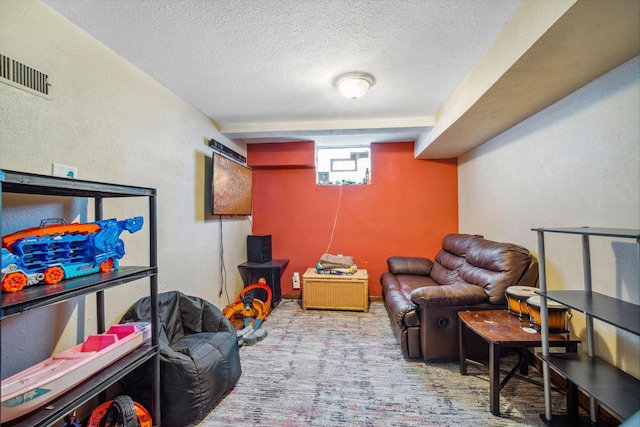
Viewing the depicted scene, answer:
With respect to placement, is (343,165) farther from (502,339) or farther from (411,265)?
(502,339)

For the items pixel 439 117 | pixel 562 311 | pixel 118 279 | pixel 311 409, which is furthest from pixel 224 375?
pixel 439 117

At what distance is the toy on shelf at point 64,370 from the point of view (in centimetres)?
95

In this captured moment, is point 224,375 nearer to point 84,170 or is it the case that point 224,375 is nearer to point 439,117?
point 84,170

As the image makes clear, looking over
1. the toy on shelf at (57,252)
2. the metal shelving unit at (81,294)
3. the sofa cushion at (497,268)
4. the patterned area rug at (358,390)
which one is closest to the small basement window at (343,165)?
the sofa cushion at (497,268)

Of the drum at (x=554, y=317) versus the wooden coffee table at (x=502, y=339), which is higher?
the drum at (x=554, y=317)

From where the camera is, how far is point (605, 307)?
1.35 metres

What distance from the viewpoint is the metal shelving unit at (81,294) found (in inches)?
36.4

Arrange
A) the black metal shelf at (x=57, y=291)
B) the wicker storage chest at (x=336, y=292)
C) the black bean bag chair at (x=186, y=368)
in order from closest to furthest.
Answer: the black metal shelf at (x=57, y=291)
the black bean bag chair at (x=186, y=368)
the wicker storage chest at (x=336, y=292)

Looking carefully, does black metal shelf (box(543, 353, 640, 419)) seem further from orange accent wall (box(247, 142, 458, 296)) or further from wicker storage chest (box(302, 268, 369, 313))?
orange accent wall (box(247, 142, 458, 296))

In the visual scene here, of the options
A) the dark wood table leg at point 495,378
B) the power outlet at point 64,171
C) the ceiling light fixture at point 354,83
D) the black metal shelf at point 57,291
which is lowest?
the dark wood table leg at point 495,378

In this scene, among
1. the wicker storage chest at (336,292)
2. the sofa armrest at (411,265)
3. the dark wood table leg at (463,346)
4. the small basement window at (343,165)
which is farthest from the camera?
the small basement window at (343,165)

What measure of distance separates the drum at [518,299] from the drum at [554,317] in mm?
124

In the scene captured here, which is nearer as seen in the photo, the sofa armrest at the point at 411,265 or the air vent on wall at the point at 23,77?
the air vent on wall at the point at 23,77

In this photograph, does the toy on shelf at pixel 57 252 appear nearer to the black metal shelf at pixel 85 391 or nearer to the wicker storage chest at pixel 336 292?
the black metal shelf at pixel 85 391
